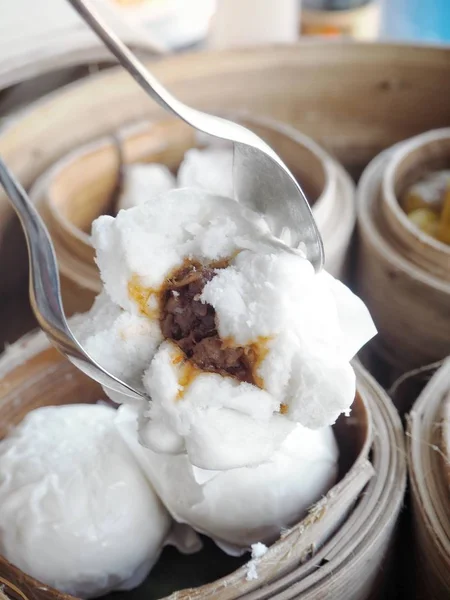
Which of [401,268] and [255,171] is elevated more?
[255,171]

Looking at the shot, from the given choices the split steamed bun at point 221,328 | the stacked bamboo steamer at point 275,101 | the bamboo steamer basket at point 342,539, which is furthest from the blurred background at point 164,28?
the split steamed bun at point 221,328

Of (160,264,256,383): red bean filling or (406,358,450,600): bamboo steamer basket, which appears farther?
(406,358,450,600): bamboo steamer basket

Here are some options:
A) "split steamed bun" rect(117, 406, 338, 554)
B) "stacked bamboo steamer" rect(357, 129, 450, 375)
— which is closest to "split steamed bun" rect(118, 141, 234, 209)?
"stacked bamboo steamer" rect(357, 129, 450, 375)

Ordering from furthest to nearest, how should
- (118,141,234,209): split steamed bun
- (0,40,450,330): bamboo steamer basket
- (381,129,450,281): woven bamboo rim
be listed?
(0,40,450,330): bamboo steamer basket → (118,141,234,209): split steamed bun → (381,129,450,281): woven bamboo rim

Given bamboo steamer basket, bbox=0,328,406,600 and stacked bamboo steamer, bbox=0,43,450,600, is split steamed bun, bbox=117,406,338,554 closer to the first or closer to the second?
bamboo steamer basket, bbox=0,328,406,600

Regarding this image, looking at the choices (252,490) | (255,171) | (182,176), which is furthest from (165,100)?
(182,176)

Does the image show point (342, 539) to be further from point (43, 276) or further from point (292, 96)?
point (292, 96)
